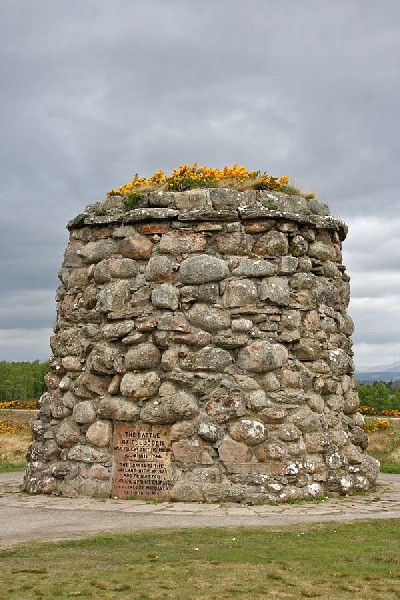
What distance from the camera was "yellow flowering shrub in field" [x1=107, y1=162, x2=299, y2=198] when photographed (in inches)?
411

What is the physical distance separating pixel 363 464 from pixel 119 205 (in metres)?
5.14

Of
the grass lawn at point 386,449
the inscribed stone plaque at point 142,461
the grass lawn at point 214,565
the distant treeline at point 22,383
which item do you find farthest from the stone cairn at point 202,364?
the distant treeline at point 22,383

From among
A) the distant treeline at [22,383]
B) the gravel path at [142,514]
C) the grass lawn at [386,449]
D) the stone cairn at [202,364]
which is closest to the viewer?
the gravel path at [142,514]

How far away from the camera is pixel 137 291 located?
9.76 metres

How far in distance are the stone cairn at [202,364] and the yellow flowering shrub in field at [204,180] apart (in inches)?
18.7

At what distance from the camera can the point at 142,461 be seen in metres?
9.17

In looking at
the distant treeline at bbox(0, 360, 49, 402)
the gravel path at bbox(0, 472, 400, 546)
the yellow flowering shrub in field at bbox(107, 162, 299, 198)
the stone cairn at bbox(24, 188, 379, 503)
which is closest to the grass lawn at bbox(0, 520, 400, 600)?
the gravel path at bbox(0, 472, 400, 546)

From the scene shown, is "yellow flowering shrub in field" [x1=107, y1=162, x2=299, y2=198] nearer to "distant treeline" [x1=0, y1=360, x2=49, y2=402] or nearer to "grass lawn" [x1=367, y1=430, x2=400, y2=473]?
"grass lawn" [x1=367, y1=430, x2=400, y2=473]

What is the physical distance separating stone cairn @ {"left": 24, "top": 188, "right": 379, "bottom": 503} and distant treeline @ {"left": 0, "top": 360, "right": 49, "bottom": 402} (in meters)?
36.0

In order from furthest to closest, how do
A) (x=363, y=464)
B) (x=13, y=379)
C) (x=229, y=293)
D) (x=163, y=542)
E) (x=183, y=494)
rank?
(x=13, y=379), (x=363, y=464), (x=229, y=293), (x=183, y=494), (x=163, y=542)

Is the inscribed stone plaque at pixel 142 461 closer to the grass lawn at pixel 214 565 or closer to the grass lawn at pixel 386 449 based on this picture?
the grass lawn at pixel 214 565

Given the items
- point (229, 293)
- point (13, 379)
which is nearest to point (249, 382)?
point (229, 293)

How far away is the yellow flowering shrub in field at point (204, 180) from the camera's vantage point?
10438 mm

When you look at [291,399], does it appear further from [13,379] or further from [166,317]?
[13,379]
